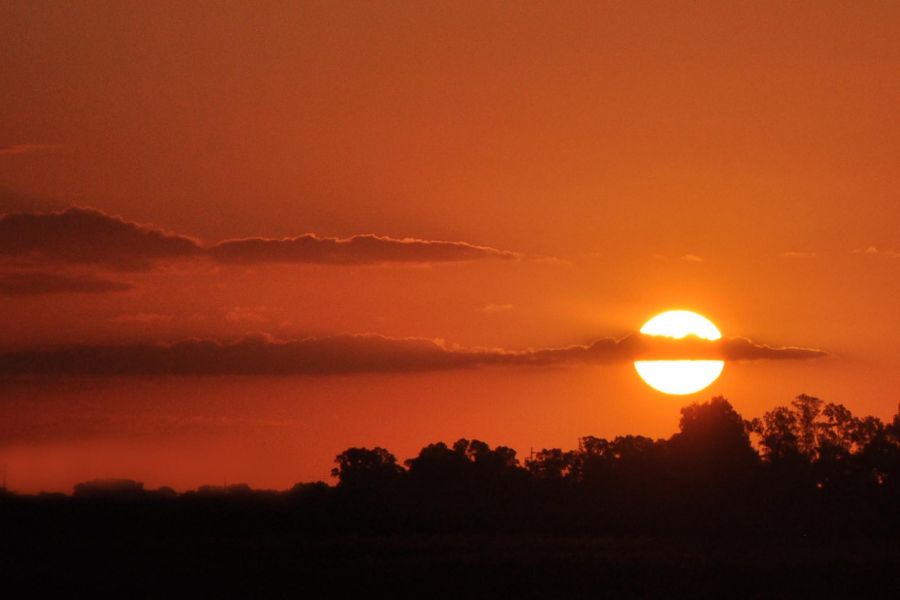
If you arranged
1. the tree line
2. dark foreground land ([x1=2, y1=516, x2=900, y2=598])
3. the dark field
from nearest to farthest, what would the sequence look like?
dark foreground land ([x1=2, y1=516, x2=900, y2=598]), the dark field, the tree line

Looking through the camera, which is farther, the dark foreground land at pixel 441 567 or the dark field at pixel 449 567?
the dark field at pixel 449 567

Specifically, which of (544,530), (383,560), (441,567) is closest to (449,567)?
(441,567)

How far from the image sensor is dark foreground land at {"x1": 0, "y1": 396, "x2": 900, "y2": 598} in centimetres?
7219

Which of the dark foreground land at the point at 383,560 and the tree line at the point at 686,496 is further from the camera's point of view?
the tree line at the point at 686,496

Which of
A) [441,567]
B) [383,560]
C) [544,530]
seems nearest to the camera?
[441,567]

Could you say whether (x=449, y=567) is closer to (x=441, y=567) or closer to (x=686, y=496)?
(x=441, y=567)

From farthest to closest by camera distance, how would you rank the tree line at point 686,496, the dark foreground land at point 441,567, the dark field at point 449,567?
the tree line at point 686,496
the dark field at point 449,567
the dark foreground land at point 441,567

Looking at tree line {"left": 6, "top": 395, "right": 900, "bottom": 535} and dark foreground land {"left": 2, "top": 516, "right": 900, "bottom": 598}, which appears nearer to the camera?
dark foreground land {"left": 2, "top": 516, "right": 900, "bottom": 598}

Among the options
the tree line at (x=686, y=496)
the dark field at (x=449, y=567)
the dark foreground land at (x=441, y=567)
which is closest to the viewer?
the dark foreground land at (x=441, y=567)

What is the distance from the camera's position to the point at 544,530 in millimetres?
134250

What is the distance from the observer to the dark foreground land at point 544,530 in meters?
72.2

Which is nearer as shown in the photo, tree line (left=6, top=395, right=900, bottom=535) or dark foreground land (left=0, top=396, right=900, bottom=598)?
dark foreground land (left=0, top=396, right=900, bottom=598)

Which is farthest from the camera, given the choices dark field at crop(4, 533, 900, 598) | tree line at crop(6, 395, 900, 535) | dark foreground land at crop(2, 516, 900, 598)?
tree line at crop(6, 395, 900, 535)

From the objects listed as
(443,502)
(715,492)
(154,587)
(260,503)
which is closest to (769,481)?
(715,492)
